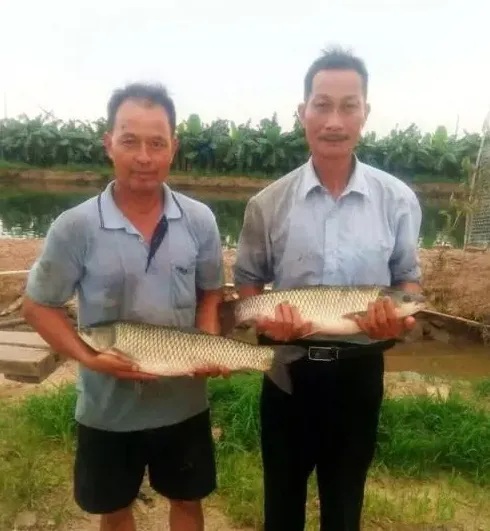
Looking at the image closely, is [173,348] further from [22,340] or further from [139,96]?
[22,340]

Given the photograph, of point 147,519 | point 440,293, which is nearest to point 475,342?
point 440,293

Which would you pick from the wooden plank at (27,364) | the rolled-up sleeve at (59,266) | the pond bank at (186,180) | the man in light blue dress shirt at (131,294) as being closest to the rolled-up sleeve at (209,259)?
the man in light blue dress shirt at (131,294)

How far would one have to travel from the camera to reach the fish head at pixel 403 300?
2.37 metres

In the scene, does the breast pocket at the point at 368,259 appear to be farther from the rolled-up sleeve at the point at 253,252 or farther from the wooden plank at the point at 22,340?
the wooden plank at the point at 22,340

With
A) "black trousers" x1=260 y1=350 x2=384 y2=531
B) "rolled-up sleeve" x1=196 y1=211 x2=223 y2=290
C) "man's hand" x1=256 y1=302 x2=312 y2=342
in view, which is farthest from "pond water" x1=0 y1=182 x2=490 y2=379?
"rolled-up sleeve" x1=196 y1=211 x2=223 y2=290

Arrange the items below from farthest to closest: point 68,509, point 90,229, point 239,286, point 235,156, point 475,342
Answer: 1. point 235,156
2. point 475,342
3. point 68,509
4. point 239,286
5. point 90,229

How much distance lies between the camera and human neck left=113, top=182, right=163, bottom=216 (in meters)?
2.30

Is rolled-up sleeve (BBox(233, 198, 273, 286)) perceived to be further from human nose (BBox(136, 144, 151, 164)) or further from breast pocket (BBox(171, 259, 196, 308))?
human nose (BBox(136, 144, 151, 164))

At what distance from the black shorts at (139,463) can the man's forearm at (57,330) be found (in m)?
0.31

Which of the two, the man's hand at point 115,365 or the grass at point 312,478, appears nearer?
the man's hand at point 115,365

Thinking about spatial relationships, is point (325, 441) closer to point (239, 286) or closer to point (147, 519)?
point (239, 286)

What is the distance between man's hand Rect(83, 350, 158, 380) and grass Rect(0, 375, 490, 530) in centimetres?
130

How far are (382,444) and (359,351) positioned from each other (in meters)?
1.74

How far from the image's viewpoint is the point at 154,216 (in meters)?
2.33
